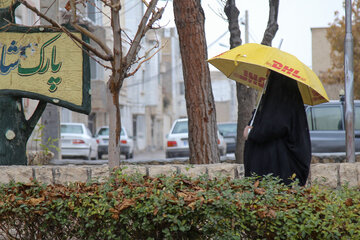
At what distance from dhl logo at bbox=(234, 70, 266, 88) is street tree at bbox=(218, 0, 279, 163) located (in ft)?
13.4

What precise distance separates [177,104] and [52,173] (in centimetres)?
6527

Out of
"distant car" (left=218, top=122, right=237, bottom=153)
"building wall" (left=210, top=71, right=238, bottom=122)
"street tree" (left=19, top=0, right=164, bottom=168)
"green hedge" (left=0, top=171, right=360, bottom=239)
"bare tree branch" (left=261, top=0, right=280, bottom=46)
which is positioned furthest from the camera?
"building wall" (left=210, top=71, right=238, bottom=122)

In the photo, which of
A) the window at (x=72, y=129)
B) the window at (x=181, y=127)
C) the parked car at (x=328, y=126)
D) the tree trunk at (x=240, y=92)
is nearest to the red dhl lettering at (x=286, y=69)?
the tree trunk at (x=240, y=92)

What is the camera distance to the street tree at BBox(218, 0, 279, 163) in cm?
1029

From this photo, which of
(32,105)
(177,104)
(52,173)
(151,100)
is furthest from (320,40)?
(52,173)

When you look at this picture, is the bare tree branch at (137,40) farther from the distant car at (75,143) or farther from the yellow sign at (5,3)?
the distant car at (75,143)

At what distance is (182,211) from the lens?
3.72 m

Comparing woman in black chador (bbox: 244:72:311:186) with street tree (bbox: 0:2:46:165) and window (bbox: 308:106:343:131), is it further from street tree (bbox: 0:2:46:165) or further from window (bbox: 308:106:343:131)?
window (bbox: 308:106:343:131)

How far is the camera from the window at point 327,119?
12812mm

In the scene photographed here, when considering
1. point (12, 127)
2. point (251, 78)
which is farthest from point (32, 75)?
point (251, 78)

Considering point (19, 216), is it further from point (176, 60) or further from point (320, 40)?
point (176, 60)

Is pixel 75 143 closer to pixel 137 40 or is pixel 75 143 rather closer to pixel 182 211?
pixel 137 40

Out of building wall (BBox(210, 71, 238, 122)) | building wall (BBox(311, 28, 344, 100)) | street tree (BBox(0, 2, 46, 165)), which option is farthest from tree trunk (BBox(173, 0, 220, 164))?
building wall (BBox(210, 71, 238, 122))

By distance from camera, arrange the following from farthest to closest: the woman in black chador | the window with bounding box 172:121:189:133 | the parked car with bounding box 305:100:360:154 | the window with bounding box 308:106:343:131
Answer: the window with bounding box 172:121:189:133 < the window with bounding box 308:106:343:131 < the parked car with bounding box 305:100:360:154 < the woman in black chador
